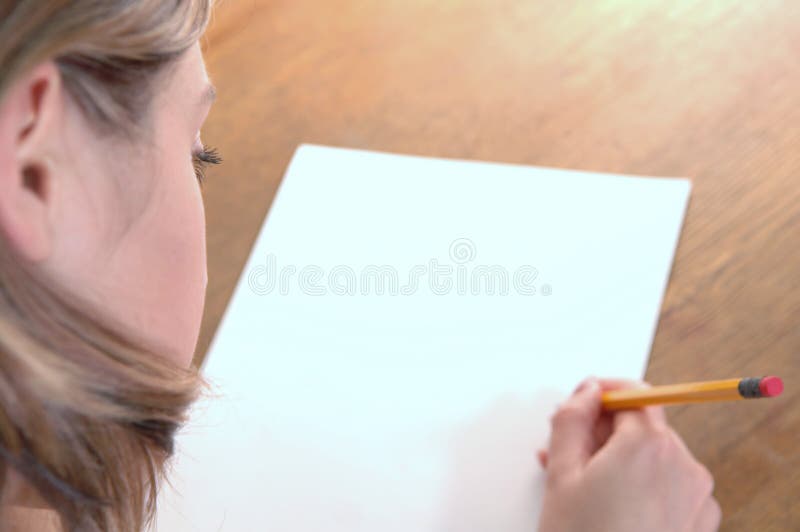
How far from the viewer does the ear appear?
39 cm

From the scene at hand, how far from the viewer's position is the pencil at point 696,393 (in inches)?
19.2

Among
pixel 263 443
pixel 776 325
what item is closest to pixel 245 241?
pixel 263 443

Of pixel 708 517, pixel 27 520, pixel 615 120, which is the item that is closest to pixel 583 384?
pixel 708 517

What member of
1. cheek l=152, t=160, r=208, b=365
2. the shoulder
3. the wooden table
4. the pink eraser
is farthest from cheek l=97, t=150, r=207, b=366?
the pink eraser

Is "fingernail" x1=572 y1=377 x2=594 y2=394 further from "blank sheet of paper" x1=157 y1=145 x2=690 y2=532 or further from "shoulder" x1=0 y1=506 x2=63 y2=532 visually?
"shoulder" x1=0 y1=506 x2=63 y2=532

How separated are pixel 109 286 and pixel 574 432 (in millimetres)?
314

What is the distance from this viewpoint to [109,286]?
462 mm

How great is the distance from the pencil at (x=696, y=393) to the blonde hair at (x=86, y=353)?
278 mm

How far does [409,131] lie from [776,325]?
0.37m

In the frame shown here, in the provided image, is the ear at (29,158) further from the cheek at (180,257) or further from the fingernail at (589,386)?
the fingernail at (589,386)

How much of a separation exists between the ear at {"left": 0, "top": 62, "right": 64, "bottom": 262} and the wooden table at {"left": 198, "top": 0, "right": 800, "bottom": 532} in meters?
0.35

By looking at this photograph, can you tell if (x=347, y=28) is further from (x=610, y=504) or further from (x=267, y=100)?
(x=610, y=504)

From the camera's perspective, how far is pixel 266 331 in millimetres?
738

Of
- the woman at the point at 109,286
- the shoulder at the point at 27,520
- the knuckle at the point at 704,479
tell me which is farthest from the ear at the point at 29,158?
the knuckle at the point at 704,479
